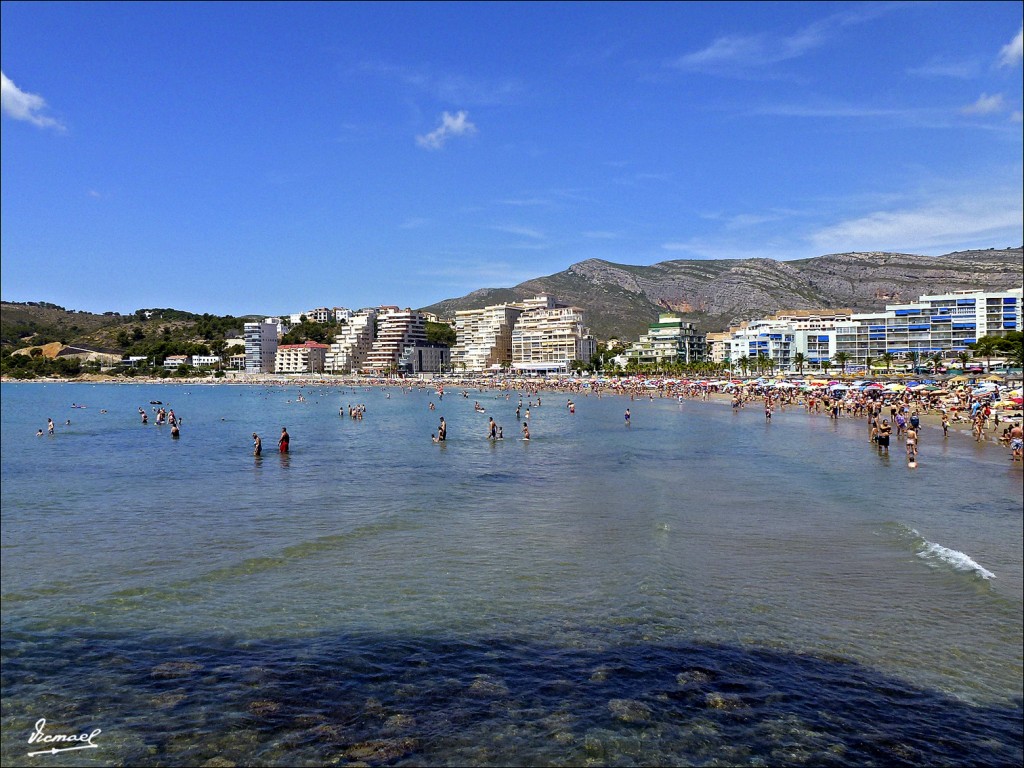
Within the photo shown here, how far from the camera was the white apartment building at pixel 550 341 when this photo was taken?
536 ft

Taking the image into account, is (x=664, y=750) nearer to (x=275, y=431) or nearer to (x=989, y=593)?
(x=989, y=593)

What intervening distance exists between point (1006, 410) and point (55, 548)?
1696 inches

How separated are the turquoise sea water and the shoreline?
55.8 feet

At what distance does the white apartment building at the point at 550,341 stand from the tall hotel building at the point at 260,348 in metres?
63.8

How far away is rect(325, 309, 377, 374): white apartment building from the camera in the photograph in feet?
595

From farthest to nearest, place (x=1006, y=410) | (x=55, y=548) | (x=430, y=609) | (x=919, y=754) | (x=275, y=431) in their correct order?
(x=275, y=431), (x=1006, y=410), (x=55, y=548), (x=430, y=609), (x=919, y=754)

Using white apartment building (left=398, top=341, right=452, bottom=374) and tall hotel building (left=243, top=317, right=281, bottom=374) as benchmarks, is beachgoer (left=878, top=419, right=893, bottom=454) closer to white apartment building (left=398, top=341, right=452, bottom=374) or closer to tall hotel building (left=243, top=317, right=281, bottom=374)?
white apartment building (left=398, top=341, right=452, bottom=374)

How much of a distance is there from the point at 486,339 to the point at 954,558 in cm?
17382

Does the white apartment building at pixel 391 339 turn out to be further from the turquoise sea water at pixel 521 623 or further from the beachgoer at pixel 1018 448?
the turquoise sea water at pixel 521 623

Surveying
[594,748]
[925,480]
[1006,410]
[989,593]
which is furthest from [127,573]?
[1006,410]

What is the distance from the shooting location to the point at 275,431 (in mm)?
44625

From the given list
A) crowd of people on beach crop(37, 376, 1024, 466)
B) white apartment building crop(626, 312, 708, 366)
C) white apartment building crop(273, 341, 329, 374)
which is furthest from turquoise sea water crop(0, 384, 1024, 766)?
white apartment building crop(273, 341, 329, 374)

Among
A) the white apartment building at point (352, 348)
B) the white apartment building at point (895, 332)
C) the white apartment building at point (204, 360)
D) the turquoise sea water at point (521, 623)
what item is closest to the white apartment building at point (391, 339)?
the white apartment building at point (352, 348)

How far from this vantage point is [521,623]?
30.7ft
